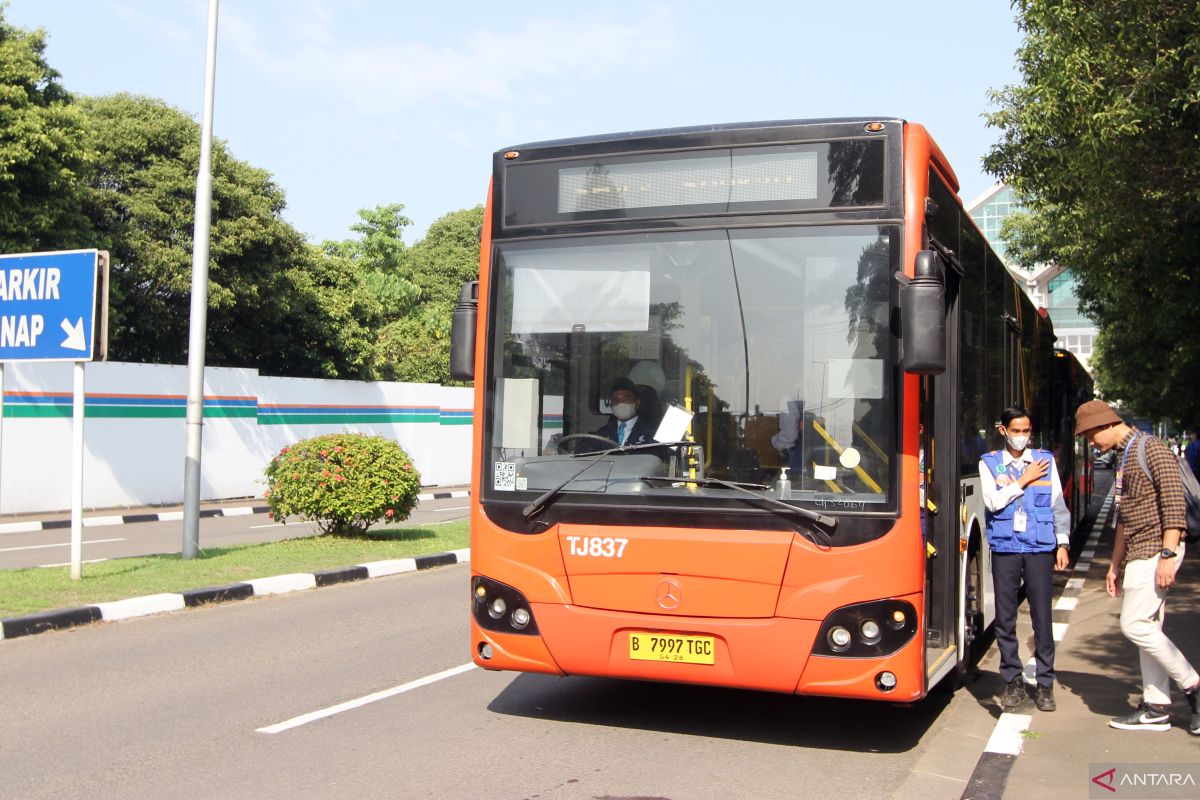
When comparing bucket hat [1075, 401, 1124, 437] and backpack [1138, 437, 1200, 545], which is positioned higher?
bucket hat [1075, 401, 1124, 437]

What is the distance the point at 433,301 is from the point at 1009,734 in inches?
2139

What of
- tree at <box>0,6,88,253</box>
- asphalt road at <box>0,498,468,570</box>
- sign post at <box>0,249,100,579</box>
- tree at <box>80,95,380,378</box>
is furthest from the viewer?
tree at <box>80,95,380,378</box>

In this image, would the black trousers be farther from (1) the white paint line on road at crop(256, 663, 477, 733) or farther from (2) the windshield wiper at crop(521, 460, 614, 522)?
(1) the white paint line on road at crop(256, 663, 477, 733)

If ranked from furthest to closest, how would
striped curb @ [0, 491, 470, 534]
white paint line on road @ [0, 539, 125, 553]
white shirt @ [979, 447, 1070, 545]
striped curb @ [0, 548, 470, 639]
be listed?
striped curb @ [0, 491, 470, 534], white paint line on road @ [0, 539, 125, 553], striped curb @ [0, 548, 470, 639], white shirt @ [979, 447, 1070, 545]

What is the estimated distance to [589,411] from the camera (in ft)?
20.4

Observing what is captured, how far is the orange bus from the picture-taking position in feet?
18.8

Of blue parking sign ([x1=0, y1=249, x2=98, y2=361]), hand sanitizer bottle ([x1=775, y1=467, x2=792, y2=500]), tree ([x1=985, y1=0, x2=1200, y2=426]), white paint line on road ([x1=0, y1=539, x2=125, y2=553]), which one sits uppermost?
tree ([x1=985, y1=0, x2=1200, y2=426])

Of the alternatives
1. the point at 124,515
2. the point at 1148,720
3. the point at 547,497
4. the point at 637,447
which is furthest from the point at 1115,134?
the point at 124,515

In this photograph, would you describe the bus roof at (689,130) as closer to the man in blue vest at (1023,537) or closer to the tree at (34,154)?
the man in blue vest at (1023,537)

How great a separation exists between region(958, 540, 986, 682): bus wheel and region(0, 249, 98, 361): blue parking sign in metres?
8.18

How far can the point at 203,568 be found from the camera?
1253cm

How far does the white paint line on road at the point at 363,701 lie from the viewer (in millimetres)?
6496

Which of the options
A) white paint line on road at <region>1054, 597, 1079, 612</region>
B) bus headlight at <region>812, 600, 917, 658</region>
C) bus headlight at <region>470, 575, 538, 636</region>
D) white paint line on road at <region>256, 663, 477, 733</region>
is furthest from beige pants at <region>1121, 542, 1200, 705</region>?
white paint line on road at <region>1054, 597, 1079, 612</region>

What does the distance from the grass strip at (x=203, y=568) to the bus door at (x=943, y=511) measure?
23.6ft
